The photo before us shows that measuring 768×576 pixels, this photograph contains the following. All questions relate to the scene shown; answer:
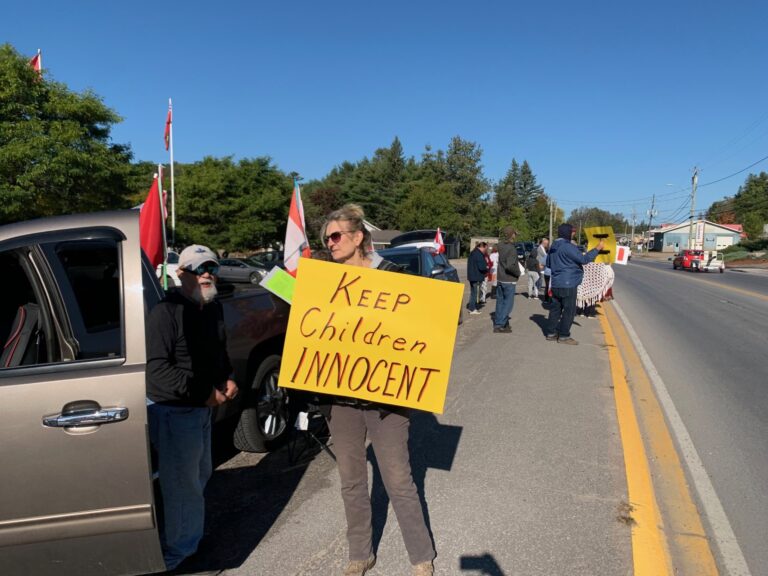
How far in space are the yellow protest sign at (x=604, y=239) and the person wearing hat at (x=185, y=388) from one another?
323 inches

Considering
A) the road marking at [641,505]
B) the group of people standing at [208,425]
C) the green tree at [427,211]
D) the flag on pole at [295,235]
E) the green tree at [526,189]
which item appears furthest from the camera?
the green tree at [526,189]

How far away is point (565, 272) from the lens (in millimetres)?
9062

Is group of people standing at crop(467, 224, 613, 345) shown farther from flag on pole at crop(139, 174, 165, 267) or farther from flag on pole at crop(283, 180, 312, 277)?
flag on pole at crop(139, 174, 165, 267)

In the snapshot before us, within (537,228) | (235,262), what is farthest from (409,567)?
(537,228)

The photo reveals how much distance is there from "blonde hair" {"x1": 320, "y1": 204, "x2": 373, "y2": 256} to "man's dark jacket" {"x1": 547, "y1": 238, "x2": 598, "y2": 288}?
6727mm

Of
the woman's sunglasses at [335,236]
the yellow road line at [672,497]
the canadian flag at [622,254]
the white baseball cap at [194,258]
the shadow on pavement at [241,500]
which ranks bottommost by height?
the shadow on pavement at [241,500]

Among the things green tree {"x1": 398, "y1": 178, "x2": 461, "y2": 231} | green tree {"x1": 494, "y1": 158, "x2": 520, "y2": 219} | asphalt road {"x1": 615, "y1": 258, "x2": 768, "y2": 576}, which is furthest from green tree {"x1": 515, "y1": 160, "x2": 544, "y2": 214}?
asphalt road {"x1": 615, "y1": 258, "x2": 768, "y2": 576}

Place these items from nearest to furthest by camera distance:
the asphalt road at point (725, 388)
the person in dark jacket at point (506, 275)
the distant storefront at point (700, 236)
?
1. the asphalt road at point (725, 388)
2. the person in dark jacket at point (506, 275)
3. the distant storefront at point (700, 236)

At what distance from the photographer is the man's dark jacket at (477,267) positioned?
42.2ft

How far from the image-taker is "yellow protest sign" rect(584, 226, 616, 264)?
387 inches

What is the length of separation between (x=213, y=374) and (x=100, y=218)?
36.3 inches

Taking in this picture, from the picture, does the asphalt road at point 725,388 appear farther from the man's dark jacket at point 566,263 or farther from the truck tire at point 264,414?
the truck tire at point 264,414

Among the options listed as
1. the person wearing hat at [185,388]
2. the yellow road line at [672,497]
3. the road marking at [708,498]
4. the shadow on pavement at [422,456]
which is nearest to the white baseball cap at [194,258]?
the person wearing hat at [185,388]

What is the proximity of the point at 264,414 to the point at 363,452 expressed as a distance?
193cm
